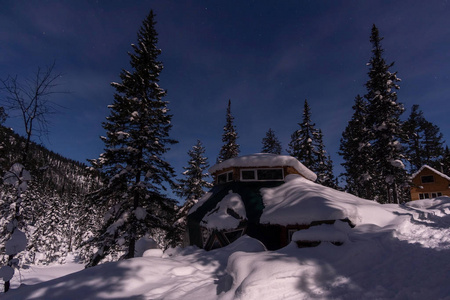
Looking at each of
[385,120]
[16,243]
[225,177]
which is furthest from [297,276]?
[385,120]

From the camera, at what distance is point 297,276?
13.1 feet

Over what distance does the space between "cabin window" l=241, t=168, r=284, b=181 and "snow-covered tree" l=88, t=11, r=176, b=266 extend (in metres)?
5.09

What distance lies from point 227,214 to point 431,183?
30.1 meters

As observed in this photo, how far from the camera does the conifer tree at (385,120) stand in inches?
752

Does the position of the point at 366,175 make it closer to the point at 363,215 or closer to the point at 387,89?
the point at 387,89

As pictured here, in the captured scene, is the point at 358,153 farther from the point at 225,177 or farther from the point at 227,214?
the point at 227,214

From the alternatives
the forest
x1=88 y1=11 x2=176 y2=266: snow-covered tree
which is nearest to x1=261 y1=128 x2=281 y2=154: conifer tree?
the forest

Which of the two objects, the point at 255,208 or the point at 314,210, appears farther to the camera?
the point at 255,208

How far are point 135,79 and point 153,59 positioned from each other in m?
2.23

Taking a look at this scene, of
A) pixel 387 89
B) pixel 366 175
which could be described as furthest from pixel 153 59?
pixel 366 175

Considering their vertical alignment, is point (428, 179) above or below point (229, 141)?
below

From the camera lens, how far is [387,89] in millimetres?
20172

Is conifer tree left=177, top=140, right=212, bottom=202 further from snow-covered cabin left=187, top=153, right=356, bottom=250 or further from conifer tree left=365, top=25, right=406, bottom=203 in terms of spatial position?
conifer tree left=365, top=25, right=406, bottom=203

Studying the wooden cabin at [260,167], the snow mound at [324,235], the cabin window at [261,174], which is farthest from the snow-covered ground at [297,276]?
the cabin window at [261,174]
